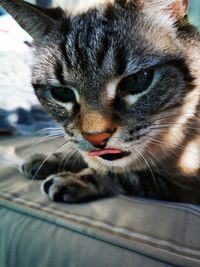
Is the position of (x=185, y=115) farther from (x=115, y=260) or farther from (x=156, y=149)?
(x=115, y=260)

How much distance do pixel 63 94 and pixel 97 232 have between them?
360 mm

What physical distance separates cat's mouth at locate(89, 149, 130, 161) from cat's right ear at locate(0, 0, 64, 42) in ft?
1.11

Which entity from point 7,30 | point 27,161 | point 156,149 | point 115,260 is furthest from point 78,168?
point 7,30

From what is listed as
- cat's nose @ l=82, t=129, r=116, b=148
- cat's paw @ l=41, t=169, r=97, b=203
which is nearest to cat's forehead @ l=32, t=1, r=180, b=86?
cat's nose @ l=82, t=129, r=116, b=148

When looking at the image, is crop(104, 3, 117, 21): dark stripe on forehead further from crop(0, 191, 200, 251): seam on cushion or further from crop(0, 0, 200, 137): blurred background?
crop(0, 191, 200, 251): seam on cushion

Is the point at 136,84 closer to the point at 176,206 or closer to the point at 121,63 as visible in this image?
the point at 121,63

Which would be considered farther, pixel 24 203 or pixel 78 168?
pixel 78 168

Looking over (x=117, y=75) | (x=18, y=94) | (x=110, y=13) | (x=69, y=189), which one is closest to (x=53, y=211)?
(x=69, y=189)

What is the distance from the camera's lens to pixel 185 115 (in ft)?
3.30

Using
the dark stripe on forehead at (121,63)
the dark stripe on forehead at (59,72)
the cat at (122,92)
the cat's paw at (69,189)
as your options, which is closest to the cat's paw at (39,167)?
the cat at (122,92)

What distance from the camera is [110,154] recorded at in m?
0.96

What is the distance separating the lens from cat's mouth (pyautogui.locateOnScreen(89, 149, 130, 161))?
934 millimetres

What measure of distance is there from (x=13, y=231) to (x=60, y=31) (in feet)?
1.58

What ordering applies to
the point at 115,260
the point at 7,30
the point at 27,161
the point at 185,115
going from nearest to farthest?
1. the point at 115,260
2. the point at 185,115
3. the point at 27,161
4. the point at 7,30
